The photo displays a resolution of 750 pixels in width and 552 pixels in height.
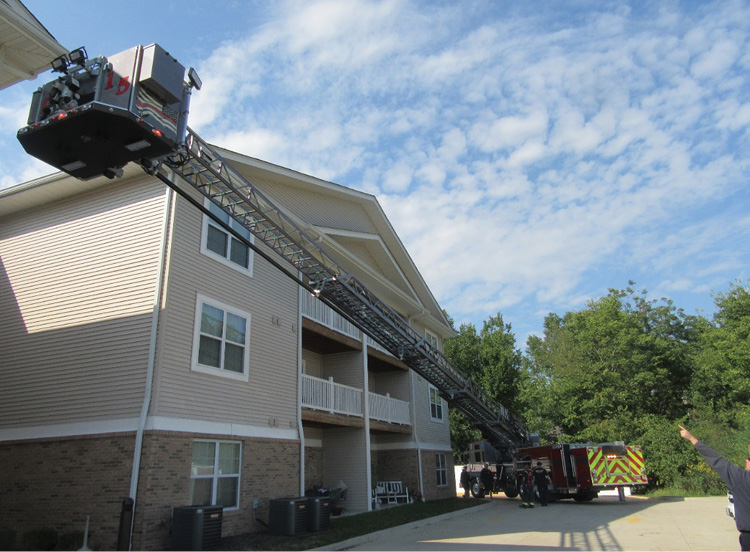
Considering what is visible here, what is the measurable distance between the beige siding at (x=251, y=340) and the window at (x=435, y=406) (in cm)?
1106

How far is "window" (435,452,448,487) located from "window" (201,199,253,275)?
13989mm

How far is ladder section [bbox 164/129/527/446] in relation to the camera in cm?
936

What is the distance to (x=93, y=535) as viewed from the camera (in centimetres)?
969

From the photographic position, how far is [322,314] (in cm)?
1695

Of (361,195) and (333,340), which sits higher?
(361,195)

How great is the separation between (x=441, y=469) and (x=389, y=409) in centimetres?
570

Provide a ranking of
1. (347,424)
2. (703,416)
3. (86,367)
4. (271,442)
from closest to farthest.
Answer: (86,367)
(271,442)
(347,424)
(703,416)

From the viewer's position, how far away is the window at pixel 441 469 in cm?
2357

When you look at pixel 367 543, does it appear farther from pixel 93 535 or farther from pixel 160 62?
pixel 160 62

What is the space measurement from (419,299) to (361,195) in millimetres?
7034

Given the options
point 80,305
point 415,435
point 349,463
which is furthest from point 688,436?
point 415,435

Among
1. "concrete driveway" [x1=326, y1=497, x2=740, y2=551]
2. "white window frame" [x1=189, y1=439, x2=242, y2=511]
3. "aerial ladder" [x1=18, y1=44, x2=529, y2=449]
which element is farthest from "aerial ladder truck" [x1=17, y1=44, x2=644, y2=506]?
"concrete driveway" [x1=326, y1=497, x2=740, y2=551]

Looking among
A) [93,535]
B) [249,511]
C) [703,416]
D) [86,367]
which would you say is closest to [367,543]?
[249,511]

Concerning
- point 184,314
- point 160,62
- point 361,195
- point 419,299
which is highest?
point 361,195
